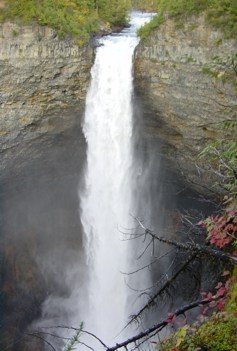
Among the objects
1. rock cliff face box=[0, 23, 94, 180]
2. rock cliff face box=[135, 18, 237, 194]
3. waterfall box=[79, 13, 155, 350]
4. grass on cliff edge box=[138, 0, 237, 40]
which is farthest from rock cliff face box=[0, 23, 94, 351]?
grass on cliff edge box=[138, 0, 237, 40]

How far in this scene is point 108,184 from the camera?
12.8 metres

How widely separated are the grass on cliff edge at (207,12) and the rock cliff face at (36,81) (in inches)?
91.3

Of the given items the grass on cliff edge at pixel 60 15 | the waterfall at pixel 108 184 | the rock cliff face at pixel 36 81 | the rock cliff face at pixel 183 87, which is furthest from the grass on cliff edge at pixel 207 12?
the rock cliff face at pixel 36 81

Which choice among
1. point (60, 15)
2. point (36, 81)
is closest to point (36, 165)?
point (36, 81)

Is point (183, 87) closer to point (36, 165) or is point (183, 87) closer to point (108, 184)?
point (108, 184)

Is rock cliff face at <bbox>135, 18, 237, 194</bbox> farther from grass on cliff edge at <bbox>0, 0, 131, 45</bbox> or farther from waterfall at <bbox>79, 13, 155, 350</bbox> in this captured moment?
grass on cliff edge at <bbox>0, 0, 131, 45</bbox>

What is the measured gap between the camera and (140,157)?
12.9 metres

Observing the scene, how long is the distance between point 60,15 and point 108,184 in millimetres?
5376

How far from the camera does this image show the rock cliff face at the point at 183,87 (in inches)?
396

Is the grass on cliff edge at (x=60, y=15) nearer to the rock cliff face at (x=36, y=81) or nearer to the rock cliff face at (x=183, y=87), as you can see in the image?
the rock cliff face at (x=36, y=81)

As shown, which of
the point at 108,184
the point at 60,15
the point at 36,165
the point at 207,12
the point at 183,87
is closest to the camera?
the point at 207,12

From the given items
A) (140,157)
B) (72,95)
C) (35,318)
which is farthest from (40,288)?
(72,95)

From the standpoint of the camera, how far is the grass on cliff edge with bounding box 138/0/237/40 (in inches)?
378

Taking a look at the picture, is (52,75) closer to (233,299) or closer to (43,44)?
(43,44)
